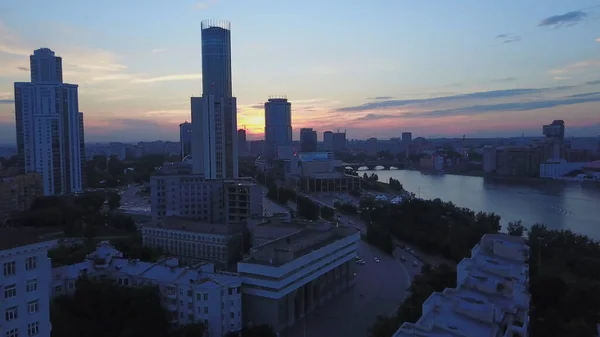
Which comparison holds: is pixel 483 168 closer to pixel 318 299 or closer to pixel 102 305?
pixel 318 299

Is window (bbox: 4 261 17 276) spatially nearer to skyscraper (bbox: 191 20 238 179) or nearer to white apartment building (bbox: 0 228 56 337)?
white apartment building (bbox: 0 228 56 337)

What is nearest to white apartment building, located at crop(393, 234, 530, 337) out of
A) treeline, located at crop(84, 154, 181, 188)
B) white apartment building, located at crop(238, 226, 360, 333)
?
white apartment building, located at crop(238, 226, 360, 333)

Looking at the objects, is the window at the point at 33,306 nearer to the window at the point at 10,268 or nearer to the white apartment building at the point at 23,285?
the white apartment building at the point at 23,285

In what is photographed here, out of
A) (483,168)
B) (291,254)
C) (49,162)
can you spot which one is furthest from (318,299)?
(483,168)

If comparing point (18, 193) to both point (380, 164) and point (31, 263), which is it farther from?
point (380, 164)

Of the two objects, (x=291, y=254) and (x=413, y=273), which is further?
(x=413, y=273)

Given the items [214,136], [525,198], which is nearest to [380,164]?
[525,198]
